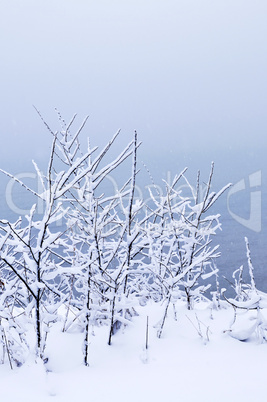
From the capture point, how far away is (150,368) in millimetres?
2369

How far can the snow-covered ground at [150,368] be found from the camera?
205cm

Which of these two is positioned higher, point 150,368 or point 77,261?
point 77,261

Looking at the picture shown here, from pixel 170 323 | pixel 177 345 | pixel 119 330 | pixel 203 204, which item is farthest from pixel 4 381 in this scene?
pixel 203 204

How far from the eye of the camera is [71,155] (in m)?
3.17

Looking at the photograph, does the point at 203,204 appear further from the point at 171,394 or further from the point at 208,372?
the point at 171,394

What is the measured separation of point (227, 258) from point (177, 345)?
34409 millimetres

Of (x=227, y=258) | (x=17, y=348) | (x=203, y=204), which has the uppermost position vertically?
(x=203, y=204)

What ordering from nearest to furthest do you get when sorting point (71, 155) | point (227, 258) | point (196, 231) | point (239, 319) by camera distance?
point (239, 319), point (71, 155), point (196, 231), point (227, 258)

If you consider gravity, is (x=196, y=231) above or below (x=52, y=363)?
above

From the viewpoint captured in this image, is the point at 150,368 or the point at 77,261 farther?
the point at 77,261

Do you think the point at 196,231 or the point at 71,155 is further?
the point at 196,231

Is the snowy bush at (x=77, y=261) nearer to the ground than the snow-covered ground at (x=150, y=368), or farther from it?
farther from it

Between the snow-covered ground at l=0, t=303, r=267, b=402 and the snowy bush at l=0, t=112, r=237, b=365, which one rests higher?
the snowy bush at l=0, t=112, r=237, b=365

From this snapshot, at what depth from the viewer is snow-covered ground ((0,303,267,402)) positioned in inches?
80.9
